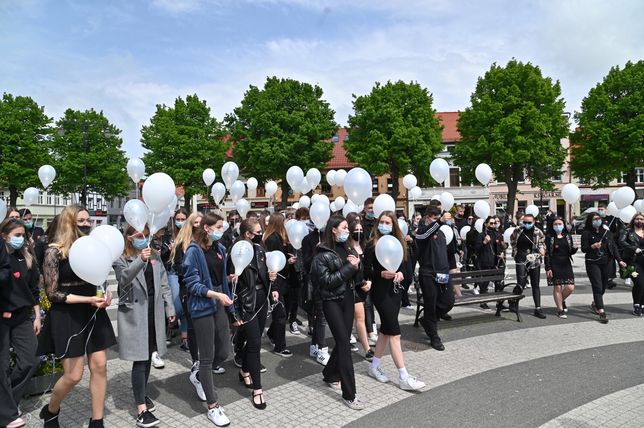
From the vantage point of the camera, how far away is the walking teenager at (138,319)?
168 inches

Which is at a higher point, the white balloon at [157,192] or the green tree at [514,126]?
the green tree at [514,126]

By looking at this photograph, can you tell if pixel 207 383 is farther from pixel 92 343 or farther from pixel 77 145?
pixel 77 145

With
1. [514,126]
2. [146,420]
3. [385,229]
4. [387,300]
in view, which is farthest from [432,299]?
[514,126]

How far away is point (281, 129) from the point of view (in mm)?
37125

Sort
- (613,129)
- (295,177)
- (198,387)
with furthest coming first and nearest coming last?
(613,129) → (295,177) → (198,387)

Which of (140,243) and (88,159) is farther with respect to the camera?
(88,159)

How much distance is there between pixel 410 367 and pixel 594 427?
2151 millimetres

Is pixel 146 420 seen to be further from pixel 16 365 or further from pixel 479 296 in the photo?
pixel 479 296

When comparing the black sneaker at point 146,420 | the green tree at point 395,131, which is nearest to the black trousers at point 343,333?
the black sneaker at point 146,420

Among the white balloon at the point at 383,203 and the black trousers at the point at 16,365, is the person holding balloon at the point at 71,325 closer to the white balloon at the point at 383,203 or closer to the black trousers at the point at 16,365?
the black trousers at the point at 16,365

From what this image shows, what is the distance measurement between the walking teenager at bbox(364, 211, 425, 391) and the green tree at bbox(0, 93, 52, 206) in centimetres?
3774

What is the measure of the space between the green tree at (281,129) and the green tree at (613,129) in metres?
18.5

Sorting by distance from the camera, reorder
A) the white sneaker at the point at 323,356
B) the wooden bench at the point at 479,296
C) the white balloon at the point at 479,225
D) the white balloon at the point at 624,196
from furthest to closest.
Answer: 1. the white balloon at the point at 624,196
2. the white balloon at the point at 479,225
3. the wooden bench at the point at 479,296
4. the white sneaker at the point at 323,356

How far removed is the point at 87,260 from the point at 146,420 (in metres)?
1.57
